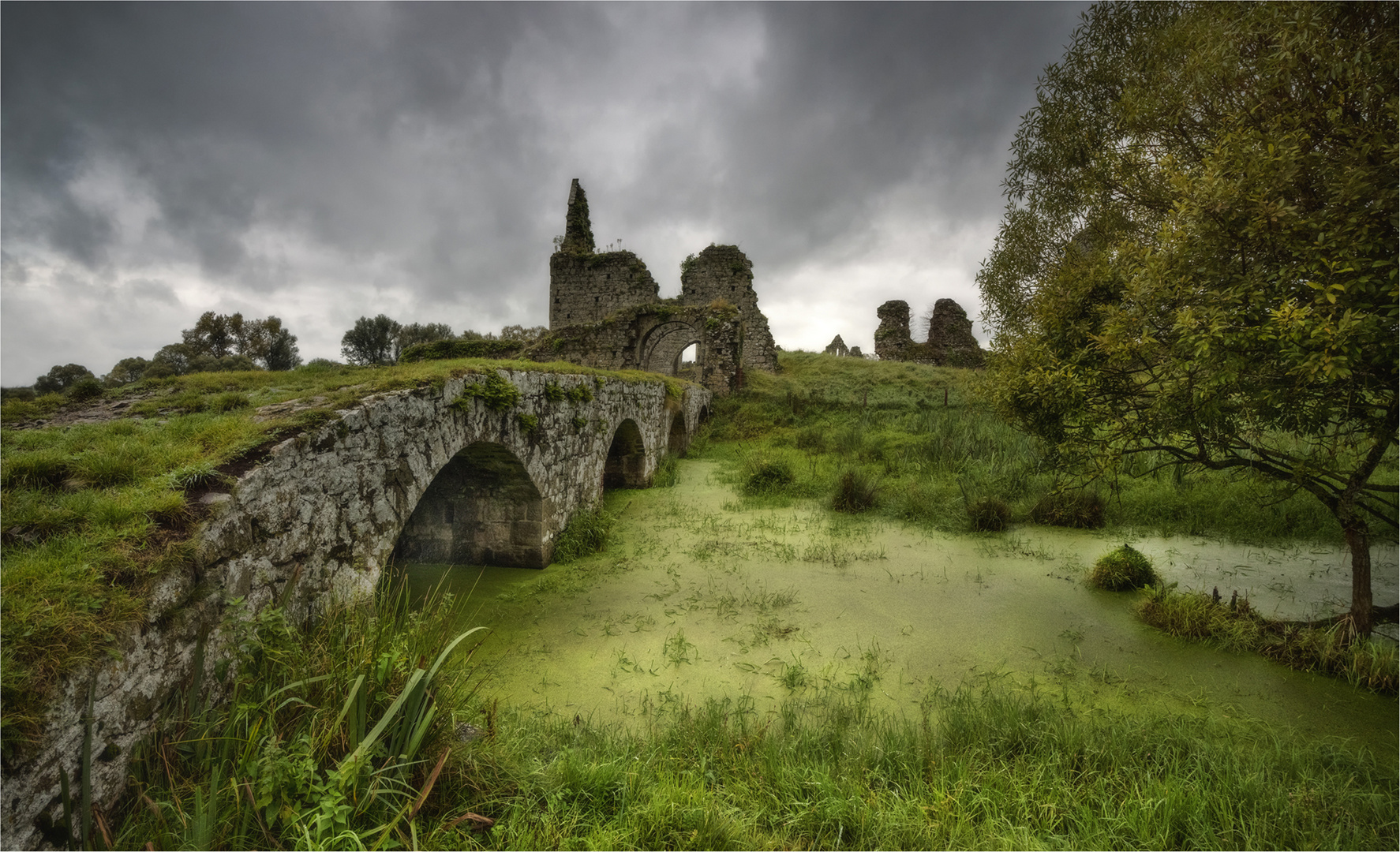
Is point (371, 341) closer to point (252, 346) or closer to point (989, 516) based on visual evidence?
point (252, 346)

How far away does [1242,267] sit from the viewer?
3.28 metres

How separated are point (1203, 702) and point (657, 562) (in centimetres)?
438

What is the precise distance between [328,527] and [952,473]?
8.79m

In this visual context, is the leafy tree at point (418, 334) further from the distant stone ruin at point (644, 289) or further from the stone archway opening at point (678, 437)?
the stone archway opening at point (678, 437)

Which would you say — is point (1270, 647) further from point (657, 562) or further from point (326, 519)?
point (326, 519)

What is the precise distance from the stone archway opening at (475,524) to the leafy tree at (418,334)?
966 inches

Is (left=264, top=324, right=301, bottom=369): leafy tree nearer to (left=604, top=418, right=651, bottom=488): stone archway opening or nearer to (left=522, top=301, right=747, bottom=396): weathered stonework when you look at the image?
(left=522, top=301, right=747, bottom=396): weathered stonework

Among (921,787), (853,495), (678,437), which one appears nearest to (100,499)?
(921,787)

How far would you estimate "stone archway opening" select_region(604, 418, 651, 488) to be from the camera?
32.0 feet

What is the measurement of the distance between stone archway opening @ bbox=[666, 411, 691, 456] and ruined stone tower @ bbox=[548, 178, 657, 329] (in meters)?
10.2

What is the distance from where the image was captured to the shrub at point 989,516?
7152 mm

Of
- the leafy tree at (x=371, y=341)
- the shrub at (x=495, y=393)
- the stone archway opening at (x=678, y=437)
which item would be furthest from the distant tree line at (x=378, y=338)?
the shrub at (x=495, y=393)

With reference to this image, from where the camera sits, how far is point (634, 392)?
9188 mm

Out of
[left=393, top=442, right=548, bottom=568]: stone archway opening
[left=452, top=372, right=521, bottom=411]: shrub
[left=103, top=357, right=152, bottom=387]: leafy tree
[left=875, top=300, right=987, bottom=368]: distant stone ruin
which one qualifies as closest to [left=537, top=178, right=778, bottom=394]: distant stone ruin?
[left=875, top=300, right=987, bottom=368]: distant stone ruin
